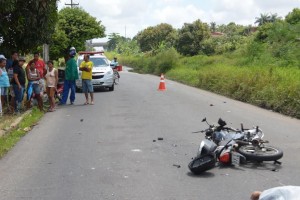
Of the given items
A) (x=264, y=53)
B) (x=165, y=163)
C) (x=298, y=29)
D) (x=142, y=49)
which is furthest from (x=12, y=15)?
(x=142, y=49)

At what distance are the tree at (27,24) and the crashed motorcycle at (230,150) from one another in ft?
28.5

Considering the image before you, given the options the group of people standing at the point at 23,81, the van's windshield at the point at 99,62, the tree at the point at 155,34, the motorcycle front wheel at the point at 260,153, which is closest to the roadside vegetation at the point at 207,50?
the group of people standing at the point at 23,81

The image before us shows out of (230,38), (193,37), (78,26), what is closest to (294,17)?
(230,38)

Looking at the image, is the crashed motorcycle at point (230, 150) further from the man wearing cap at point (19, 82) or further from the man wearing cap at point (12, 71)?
the man wearing cap at point (12, 71)

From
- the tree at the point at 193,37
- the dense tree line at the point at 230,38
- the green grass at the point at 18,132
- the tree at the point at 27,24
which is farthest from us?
the tree at the point at 193,37

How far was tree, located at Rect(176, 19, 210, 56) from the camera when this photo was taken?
5326 cm

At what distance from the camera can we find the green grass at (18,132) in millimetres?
8906

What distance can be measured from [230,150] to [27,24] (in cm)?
956

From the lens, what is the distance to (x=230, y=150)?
23.0ft

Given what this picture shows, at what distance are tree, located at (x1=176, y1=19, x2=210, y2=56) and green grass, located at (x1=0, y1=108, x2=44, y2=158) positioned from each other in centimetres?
4108

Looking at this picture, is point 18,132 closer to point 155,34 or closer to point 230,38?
point 230,38

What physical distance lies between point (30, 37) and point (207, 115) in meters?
6.57

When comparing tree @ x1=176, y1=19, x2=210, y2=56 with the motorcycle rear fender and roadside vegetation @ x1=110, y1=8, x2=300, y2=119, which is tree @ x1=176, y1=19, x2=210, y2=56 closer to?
roadside vegetation @ x1=110, y1=8, x2=300, y2=119

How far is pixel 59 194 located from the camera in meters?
5.86
